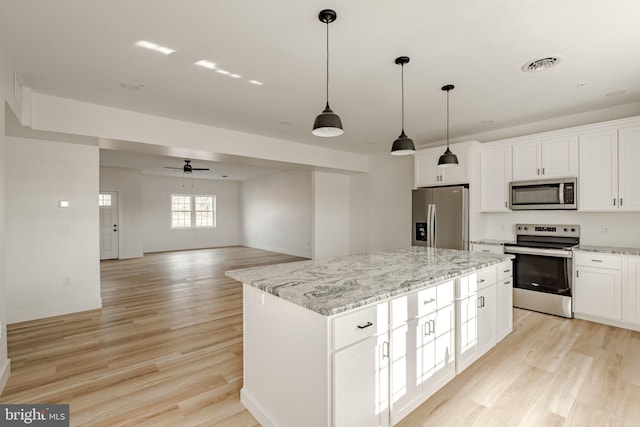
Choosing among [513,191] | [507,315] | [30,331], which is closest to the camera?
[507,315]

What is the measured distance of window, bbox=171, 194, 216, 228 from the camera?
10.9 m

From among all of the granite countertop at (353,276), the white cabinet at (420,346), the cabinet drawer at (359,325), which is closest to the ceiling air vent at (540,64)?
the granite countertop at (353,276)

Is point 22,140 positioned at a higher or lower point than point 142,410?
higher

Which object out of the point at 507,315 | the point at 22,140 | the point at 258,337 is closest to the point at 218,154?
the point at 22,140

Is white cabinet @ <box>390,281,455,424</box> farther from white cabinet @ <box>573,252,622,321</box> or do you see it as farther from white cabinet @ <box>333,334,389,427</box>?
white cabinet @ <box>573,252,622,321</box>

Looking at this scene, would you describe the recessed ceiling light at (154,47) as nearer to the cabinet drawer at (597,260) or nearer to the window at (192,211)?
the cabinet drawer at (597,260)

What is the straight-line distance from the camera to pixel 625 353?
2.90 m

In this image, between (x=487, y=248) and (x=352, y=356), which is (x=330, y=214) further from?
(x=352, y=356)

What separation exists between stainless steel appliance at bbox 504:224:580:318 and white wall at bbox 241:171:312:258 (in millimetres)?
5495

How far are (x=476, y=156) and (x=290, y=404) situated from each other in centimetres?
446

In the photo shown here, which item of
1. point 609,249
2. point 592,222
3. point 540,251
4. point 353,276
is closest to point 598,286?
point 609,249

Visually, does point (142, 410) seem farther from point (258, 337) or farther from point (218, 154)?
point (218, 154)

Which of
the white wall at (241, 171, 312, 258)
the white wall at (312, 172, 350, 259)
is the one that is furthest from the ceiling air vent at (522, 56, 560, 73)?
the white wall at (241, 171, 312, 258)

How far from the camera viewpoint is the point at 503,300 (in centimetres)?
314
